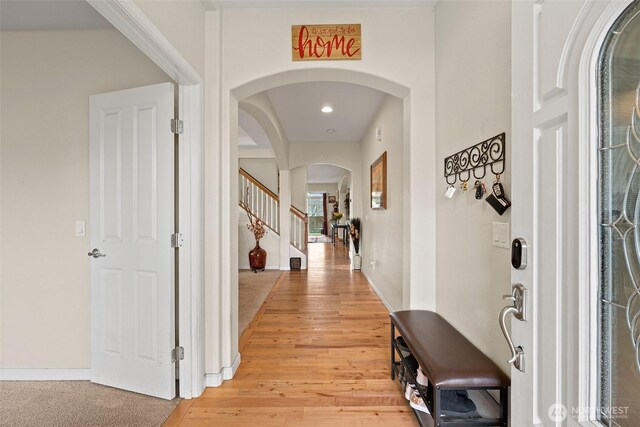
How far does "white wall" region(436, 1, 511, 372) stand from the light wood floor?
0.72 metres

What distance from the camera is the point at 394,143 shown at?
11.2 ft

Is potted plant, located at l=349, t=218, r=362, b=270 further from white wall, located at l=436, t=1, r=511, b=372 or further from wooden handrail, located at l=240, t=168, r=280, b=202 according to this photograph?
white wall, located at l=436, t=1, r=511, b=372

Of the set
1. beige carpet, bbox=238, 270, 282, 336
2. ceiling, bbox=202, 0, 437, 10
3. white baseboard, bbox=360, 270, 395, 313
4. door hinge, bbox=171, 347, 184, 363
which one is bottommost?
beige carpet, bbox=238, 270, 282, 336

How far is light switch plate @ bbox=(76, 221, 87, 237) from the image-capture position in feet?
7.10

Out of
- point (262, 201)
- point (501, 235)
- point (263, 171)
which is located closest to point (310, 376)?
point (501, 235)

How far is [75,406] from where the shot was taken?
1856 mm

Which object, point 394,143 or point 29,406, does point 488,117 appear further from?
point 29,406

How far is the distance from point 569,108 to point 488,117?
823mm

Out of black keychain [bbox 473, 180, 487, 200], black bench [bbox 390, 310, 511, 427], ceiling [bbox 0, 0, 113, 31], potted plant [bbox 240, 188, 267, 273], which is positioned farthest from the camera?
potted plant [bbox 240, 188, 267, 273]

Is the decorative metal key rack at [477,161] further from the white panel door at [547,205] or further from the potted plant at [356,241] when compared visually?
the potted plant at [356,241]

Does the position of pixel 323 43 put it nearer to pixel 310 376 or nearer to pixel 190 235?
pixel 190 235

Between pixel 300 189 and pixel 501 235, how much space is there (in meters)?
6.05

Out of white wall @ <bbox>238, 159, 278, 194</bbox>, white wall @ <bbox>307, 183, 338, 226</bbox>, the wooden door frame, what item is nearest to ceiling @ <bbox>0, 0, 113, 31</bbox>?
the wooden door frame

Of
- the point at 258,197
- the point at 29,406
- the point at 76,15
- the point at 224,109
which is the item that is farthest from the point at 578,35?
the point at 258,197
